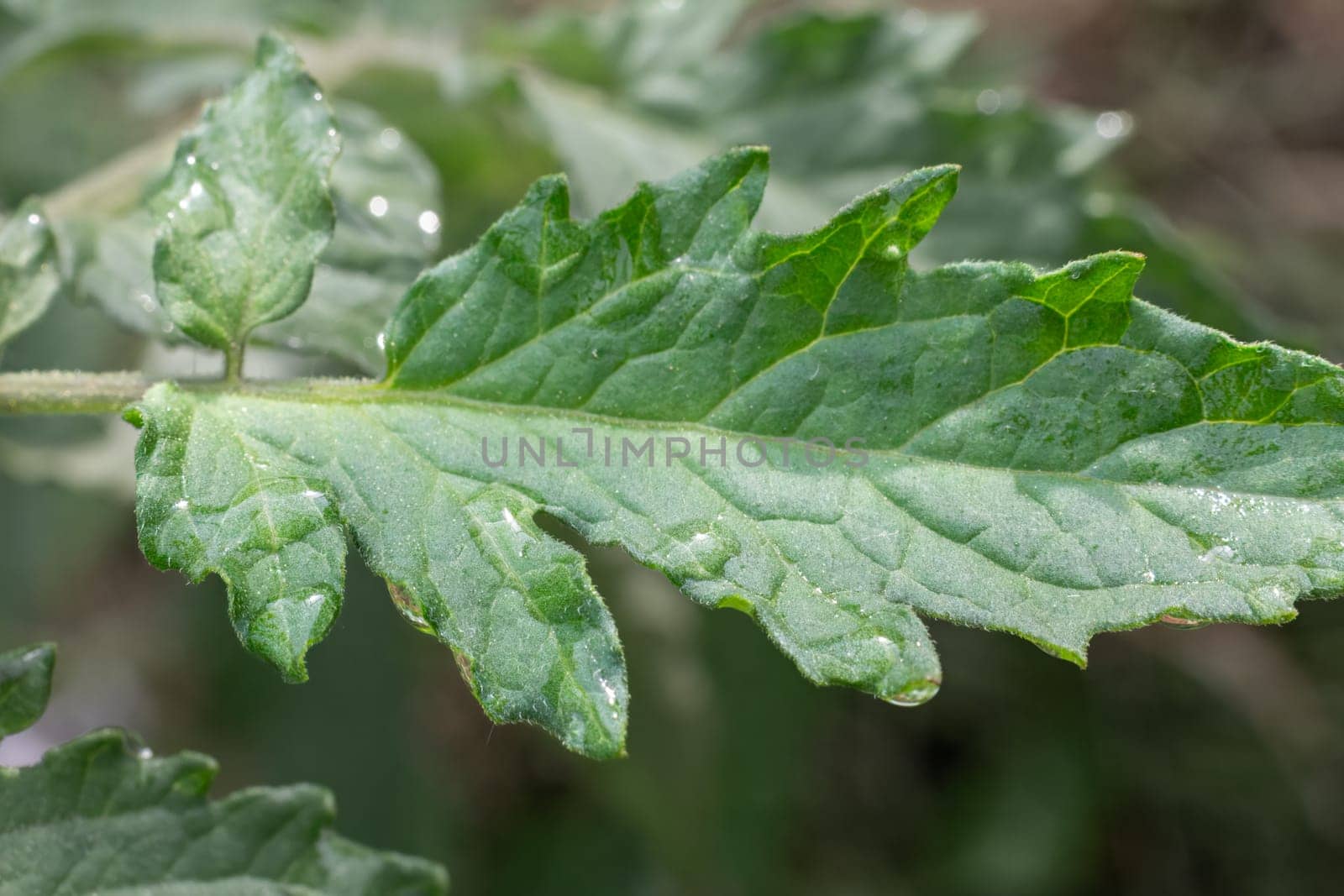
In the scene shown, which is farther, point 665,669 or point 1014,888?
point 1014,888

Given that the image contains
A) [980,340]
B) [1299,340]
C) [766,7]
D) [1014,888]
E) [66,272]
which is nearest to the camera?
[980,340]

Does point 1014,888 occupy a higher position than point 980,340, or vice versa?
point 980,340

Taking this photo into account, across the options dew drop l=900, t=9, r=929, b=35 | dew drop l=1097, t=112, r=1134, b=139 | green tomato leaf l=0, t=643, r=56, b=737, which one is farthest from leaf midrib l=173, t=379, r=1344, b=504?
dew drop l=900, t=9, r=929, b=35

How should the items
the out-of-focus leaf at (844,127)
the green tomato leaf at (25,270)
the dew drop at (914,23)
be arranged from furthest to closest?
the dew drop at (914,23)
the out-of-focus leaf at (844,127)
the green tomato leaf at (25,270)

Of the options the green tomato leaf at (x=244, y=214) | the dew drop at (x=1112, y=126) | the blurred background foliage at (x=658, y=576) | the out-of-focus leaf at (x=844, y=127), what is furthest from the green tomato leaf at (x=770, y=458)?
the dew drop at (x=1112, y=126)

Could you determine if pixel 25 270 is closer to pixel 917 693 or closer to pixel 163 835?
pixel 163 835

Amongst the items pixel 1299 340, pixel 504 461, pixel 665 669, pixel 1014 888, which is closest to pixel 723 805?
pixel 665 669

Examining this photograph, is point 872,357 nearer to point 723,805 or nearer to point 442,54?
point 442,54

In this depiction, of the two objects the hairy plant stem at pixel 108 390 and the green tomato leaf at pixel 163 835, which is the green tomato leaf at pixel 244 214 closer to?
the hairy plant stem at pixel 108 390
